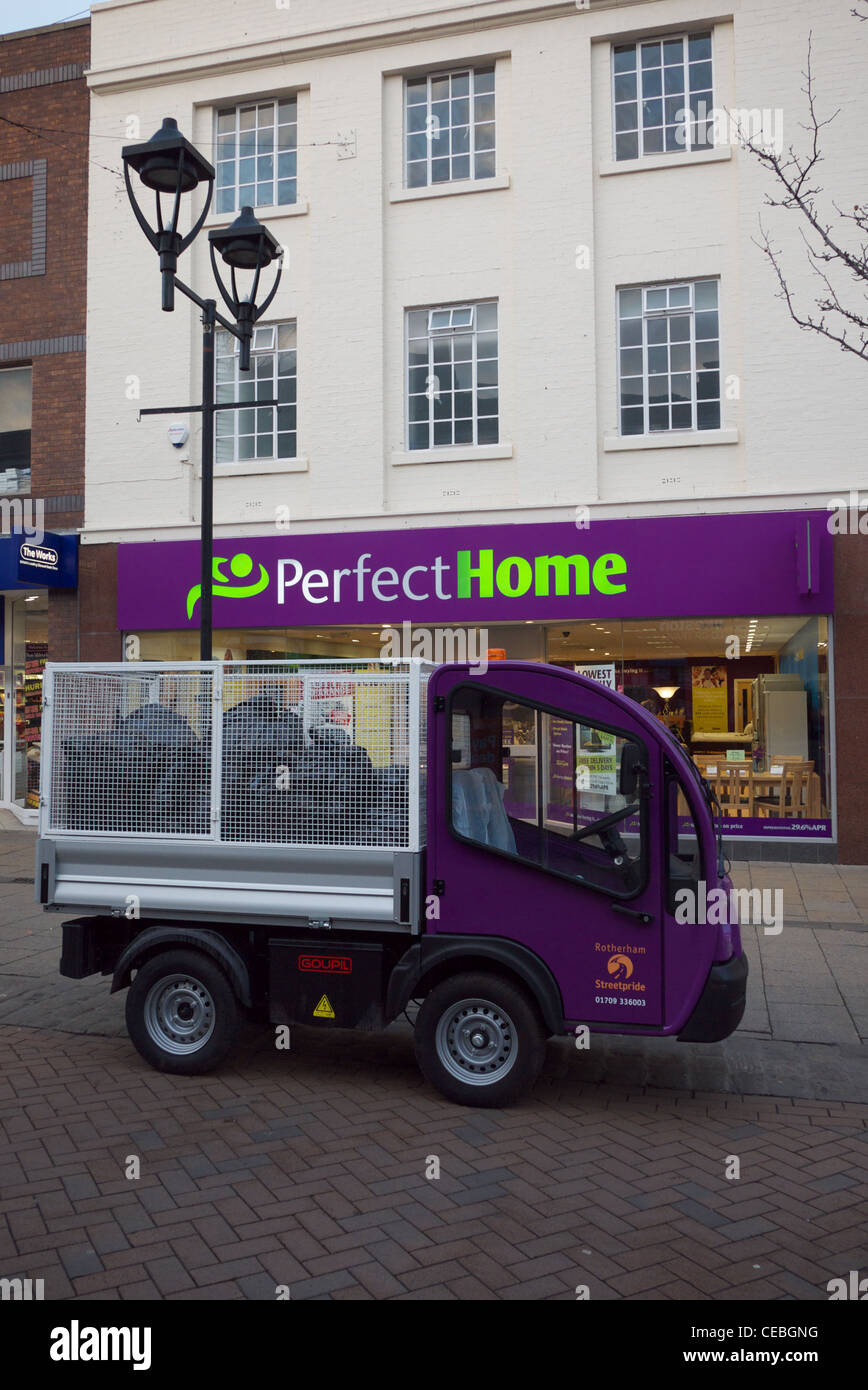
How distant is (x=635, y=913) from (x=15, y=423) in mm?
14167

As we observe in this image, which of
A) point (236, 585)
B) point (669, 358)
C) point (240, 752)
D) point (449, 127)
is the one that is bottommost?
point (240, 752)

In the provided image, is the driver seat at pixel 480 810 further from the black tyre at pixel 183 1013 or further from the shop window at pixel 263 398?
the shop window at pixel 263 398

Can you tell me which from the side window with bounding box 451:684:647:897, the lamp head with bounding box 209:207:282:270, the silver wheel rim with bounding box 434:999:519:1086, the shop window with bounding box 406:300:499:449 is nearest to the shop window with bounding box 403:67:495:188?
the shop window with bounding box 406:300:499:449

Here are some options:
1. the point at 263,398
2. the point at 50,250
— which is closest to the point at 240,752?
the point at 263,398

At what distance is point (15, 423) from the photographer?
15898 mm

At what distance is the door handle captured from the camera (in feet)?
16.1

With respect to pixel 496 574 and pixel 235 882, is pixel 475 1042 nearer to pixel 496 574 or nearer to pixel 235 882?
pixel 235 882

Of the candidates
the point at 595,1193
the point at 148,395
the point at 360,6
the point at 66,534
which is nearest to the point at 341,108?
the point at 360,6

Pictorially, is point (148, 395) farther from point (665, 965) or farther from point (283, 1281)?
point (283, 1281)

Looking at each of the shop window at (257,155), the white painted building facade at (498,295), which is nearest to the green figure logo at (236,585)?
the white painted building facade at (498,295)

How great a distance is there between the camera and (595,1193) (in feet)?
13.8

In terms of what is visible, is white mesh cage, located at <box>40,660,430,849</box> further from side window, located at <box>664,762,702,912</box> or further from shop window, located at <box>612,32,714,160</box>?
shop window, located at <box>612,32,714,160</box>
